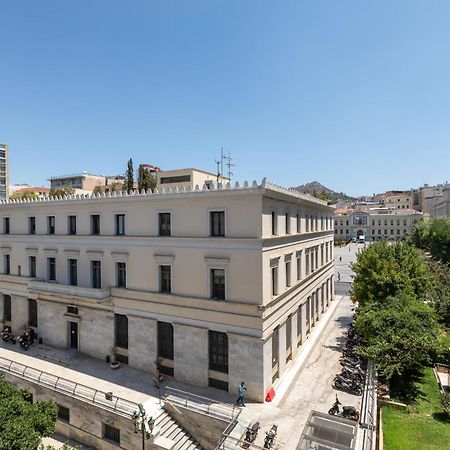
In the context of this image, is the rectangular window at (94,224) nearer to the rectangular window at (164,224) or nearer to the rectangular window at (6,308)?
the rectangular window at (164,224)

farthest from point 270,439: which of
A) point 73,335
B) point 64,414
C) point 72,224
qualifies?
point 72,224

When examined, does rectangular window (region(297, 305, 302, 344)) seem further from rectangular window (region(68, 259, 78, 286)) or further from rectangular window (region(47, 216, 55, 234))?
rectangular window (region(47, 216, 55, 234))

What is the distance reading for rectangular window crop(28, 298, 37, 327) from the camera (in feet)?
102

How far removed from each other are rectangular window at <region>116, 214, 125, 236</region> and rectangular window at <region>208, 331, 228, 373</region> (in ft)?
33.6

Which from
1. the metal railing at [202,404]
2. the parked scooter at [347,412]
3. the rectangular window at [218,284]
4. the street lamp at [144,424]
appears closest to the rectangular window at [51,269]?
the metal railing at [202,404]

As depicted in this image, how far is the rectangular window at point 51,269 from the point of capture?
29766 mm

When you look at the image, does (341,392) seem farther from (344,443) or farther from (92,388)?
(92,388)

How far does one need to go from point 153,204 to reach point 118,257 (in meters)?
5.23

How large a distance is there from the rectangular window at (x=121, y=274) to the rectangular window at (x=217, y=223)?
8.16m

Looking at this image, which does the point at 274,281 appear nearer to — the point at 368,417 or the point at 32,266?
the point at 368,417

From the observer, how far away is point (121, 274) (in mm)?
25688

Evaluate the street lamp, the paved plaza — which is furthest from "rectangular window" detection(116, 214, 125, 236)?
the street lamp

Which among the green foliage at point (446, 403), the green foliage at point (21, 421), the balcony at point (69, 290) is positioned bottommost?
the green foliage at point (446, 403)

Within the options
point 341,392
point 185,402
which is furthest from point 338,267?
Answer: point 185,402
